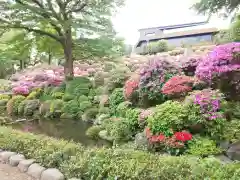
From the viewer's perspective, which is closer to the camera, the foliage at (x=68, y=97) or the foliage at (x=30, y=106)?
the foliage at (x=68, y=97)

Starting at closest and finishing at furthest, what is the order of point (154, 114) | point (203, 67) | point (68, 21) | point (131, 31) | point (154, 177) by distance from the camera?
point (154, 177)
point (154, 114)
point (203, 67)
point (68, 21)
point (131, 31)

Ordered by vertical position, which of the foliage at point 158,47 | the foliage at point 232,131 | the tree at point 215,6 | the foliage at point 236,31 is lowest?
the foliage at point 232,131

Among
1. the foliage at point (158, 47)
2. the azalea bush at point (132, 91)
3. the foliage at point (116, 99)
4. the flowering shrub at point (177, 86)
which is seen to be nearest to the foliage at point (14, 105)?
the foliage at point (116, 99)

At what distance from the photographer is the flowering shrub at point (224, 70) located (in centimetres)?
677

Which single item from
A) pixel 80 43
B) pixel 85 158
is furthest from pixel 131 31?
pixel 85 158

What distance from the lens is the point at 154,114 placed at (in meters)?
6.66

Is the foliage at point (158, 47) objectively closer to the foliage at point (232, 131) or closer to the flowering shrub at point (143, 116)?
the flowering shrub at point (143, 116)

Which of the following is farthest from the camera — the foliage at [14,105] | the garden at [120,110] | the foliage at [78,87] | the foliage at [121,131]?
the foliage at [14,105]

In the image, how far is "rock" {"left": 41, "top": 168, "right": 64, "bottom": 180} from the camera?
445 cm

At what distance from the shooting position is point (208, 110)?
610 cm

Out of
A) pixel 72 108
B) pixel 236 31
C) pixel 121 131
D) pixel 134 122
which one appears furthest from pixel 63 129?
pixel 236 31

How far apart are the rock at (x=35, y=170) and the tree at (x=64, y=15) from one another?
30.5ft

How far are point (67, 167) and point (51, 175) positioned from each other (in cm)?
27

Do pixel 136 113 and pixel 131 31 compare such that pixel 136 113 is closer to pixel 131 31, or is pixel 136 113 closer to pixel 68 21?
pixel 68 21
